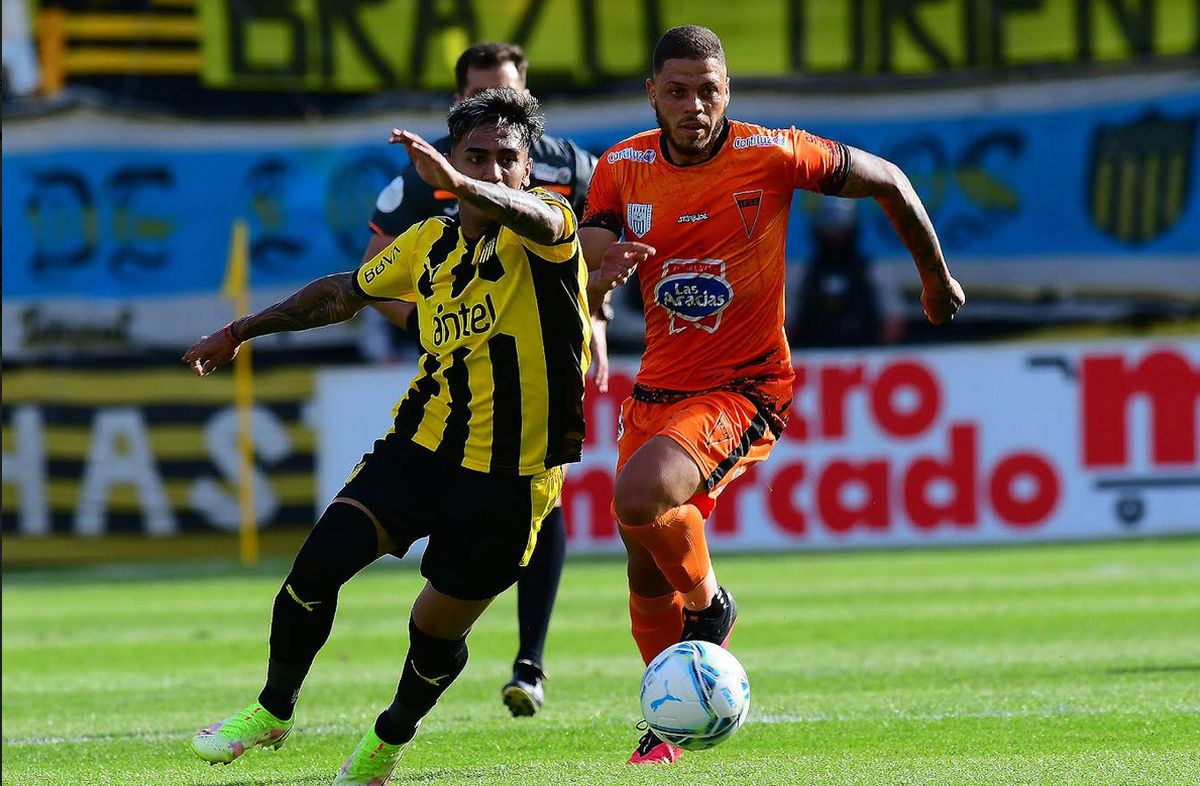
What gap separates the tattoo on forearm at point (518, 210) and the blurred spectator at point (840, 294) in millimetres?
10547

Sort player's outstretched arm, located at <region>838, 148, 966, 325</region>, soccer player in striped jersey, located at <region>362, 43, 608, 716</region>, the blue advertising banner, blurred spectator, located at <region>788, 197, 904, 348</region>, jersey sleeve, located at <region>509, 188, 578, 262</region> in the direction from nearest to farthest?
jersey sleeve, located at <region>509, 188, 578, 262</region>
player's outstretched arm, located at <region>838, 148, 966, 325</region>
soccer player in striped jersey, located at <region>362, 43, 608, 716</region>
blurred spectator, located at <region>788, 197, 904, 348</region>
the blue advertising banner

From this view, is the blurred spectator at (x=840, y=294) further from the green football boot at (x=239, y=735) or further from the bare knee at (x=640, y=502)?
the green football boot at (x=239, y=735)

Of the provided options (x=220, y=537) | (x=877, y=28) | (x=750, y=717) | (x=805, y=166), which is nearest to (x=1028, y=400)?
(x=877, y=28)

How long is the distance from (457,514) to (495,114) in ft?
3.46

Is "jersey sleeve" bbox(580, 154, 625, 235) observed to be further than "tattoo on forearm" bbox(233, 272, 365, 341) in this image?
Yes

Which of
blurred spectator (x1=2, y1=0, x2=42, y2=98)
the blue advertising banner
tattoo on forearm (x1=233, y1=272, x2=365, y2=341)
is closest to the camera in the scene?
tattoo on forearm (x1=233, y1=272, x2=365, y2=341)

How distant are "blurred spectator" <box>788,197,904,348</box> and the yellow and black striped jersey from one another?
1029cm

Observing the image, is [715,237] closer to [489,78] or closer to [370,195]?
[489,78]

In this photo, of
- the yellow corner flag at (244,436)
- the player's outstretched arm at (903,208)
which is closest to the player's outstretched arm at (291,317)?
the player's outstretched arm at (903,208)

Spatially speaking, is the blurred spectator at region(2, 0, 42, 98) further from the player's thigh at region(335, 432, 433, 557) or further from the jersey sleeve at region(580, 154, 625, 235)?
the player's thigh at region(335, 432, 433, 557)

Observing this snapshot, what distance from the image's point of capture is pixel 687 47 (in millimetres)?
5402

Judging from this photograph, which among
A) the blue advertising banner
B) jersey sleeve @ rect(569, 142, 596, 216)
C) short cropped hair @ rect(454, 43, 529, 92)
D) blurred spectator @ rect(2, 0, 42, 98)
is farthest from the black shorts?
blurred spectator @ rect(2, 0, 42, 98)

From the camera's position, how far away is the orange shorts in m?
5.39

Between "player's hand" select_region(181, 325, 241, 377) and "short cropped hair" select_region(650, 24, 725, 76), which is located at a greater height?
"short cropped hair" select_region(650, 24, 725, 76)
